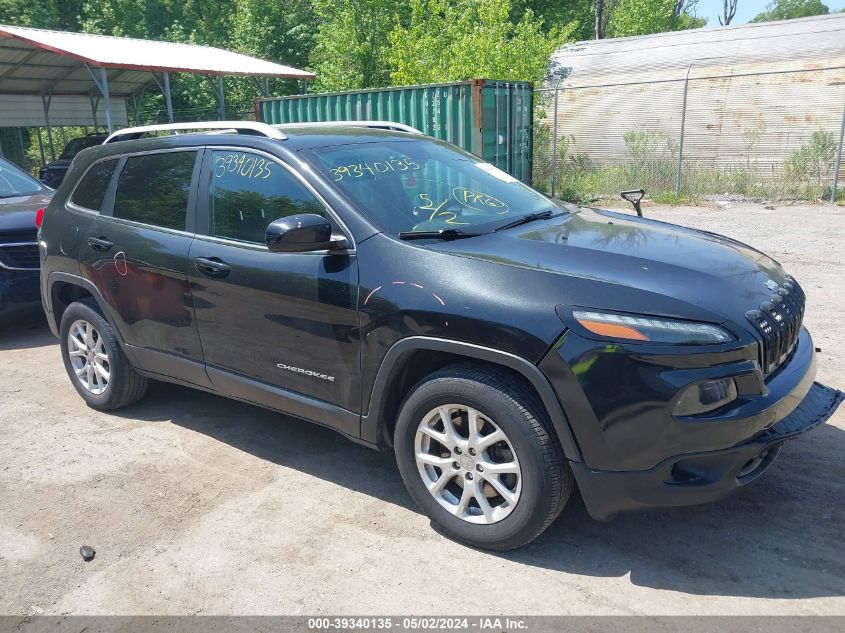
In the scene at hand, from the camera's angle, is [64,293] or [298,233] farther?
[64,293]

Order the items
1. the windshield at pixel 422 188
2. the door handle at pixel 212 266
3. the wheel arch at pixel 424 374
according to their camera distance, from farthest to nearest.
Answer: the door handle at pixel 212 266 → the windshield at pixel 422 188 → the wheel arch at pixel 424 374

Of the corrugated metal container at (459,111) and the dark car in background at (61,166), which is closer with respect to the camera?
the corrugated metal container at (459,111)

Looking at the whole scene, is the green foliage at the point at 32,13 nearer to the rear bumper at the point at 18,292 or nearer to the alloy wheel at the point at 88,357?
the rear bumper at the point at 18,292

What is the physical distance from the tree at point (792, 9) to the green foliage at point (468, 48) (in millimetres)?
63191

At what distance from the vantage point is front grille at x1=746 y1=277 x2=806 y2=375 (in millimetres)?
2904

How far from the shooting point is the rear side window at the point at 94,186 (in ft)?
15.5

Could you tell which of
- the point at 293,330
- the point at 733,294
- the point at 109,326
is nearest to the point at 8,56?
the point at 109,326

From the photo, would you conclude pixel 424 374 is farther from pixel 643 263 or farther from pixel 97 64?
pixel 97 64

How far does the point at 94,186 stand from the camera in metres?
4.80

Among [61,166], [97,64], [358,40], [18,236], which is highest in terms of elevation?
[358,40]

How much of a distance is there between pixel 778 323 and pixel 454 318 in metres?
1.38

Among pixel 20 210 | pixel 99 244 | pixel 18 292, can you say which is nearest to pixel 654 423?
pixel 99 244

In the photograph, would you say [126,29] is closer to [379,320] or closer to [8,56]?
[8,56]

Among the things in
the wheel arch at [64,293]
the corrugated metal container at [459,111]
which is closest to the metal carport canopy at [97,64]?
the corrugated metal container at [459,111]
